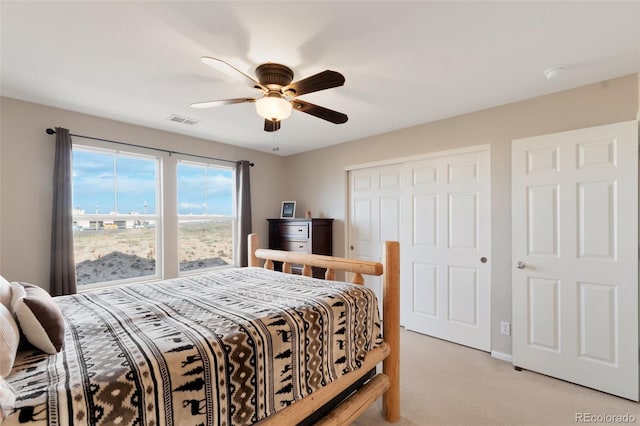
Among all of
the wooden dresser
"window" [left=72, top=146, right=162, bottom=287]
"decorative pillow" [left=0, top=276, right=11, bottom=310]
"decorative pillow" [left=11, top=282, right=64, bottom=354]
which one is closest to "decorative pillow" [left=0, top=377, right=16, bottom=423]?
"decorative pillow" [left=11, top=282, right=64, bottom=354]

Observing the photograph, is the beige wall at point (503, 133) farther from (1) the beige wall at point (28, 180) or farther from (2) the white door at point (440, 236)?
(1) the beige wall at point (28, 180)

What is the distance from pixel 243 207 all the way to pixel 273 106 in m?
Result: 2.50

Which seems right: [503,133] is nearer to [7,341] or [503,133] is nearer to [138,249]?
[7,341]

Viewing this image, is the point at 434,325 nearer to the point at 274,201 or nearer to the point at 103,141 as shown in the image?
the point at 274,201

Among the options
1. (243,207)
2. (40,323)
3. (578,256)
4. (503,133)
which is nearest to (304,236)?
(243,207)

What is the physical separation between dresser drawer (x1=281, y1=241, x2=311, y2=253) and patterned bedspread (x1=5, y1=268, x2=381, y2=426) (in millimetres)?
1942

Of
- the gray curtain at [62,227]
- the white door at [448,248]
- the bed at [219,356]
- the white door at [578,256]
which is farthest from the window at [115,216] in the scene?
the white door at [578,256]

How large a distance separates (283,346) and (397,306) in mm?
994

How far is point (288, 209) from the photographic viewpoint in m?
4.57

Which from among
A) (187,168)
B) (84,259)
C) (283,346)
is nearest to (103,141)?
(187,168)

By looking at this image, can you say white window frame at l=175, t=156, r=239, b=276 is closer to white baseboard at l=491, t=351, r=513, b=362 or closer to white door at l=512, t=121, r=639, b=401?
white baseboard at l=491, t=351, r=513, b=362

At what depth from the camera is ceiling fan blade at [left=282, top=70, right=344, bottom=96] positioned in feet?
5.21

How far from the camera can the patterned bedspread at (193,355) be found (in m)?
0.84

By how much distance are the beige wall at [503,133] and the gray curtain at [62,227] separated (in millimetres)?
3168
